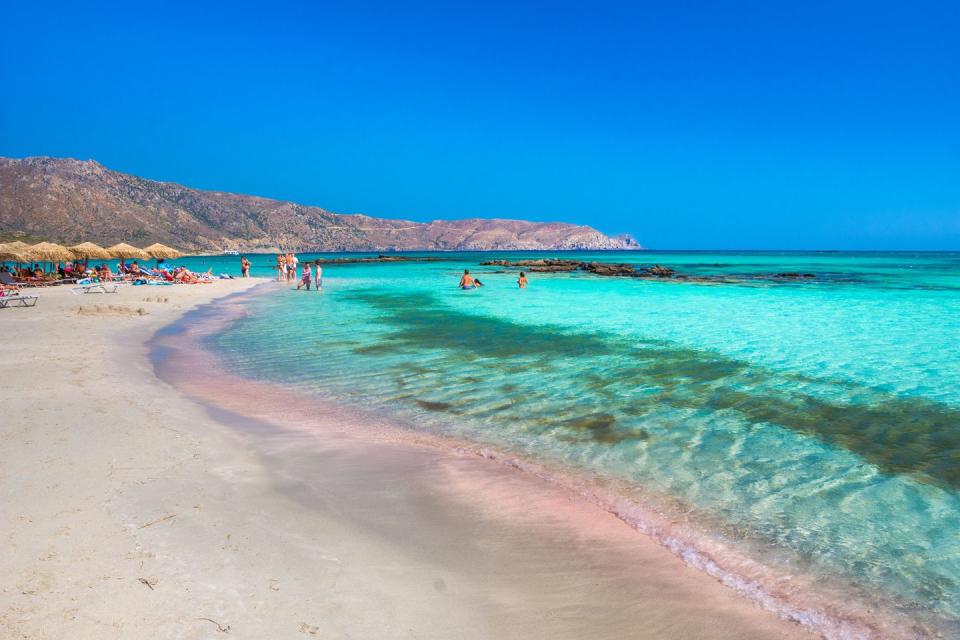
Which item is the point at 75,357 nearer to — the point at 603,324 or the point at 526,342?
the point at 526,342

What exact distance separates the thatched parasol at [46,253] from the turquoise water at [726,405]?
1937 centimetres

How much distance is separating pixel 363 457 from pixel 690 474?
3417 mm

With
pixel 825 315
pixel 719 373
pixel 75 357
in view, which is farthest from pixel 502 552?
pixel 825 315

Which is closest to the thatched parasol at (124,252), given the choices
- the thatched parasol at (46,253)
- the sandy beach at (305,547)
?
the thatched parasol at (46,253)

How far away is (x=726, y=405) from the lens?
327 inches

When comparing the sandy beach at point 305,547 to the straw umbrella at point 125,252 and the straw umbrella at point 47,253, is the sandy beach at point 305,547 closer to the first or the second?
the straw umbrella at point 47,253

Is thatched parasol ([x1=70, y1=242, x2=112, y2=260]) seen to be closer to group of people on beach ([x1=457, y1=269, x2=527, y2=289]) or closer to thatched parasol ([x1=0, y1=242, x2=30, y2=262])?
thatched parasol ([x1=0, y1=242, x2=30, y2=262])

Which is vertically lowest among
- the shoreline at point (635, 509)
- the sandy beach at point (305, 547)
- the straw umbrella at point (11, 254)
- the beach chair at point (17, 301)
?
the shoreline at point (635, 509)

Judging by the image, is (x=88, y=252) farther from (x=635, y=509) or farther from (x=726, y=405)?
(x=635, y=509)

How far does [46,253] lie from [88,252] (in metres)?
2.75

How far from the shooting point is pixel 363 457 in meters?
5.89

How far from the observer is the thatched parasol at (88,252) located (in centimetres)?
3238

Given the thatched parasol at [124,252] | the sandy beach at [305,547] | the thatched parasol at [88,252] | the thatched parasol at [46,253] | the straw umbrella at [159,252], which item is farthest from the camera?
the straw umbrella at [159,252]

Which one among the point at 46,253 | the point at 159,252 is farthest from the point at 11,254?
the point at 159,252
